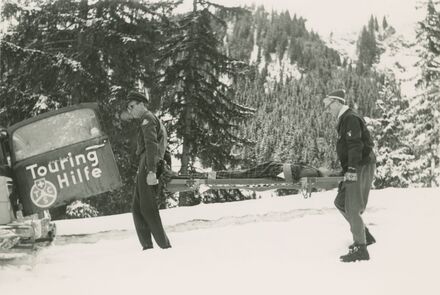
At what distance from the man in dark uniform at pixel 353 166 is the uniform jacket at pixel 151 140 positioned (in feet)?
6.23

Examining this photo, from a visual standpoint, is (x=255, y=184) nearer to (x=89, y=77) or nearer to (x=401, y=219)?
(x=401, y=219)

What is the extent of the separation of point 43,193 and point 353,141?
10.8 ft

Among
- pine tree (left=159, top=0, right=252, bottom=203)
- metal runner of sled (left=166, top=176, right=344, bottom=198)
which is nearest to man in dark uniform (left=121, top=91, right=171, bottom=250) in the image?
metal runner of sled (left=166, top=176, right=344, bottom=198)

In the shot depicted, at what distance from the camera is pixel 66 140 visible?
5633mm

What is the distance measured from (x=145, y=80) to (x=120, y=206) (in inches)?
173

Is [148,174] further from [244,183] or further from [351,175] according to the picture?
[351,175]

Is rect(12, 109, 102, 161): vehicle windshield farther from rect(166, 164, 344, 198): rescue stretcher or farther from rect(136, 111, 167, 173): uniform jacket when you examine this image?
rect(166, 164, 344, 198): rescue stretcher

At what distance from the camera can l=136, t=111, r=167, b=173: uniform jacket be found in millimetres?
5621

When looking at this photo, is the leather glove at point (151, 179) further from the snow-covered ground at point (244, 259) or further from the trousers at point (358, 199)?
the trousers at point (358, 199)

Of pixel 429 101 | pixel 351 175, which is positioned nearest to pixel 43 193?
pixel 351 175

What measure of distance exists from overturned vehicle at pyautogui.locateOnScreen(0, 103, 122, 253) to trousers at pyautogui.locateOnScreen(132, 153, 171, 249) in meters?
0.30

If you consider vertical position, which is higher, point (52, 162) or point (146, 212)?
point (52, 162)

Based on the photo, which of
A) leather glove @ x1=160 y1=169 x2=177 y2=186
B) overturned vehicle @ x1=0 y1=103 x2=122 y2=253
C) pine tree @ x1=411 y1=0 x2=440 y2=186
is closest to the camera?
overturned vehicle @ x1=0 y1=103 x2=122 y2=253

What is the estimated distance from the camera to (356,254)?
4930 mm
